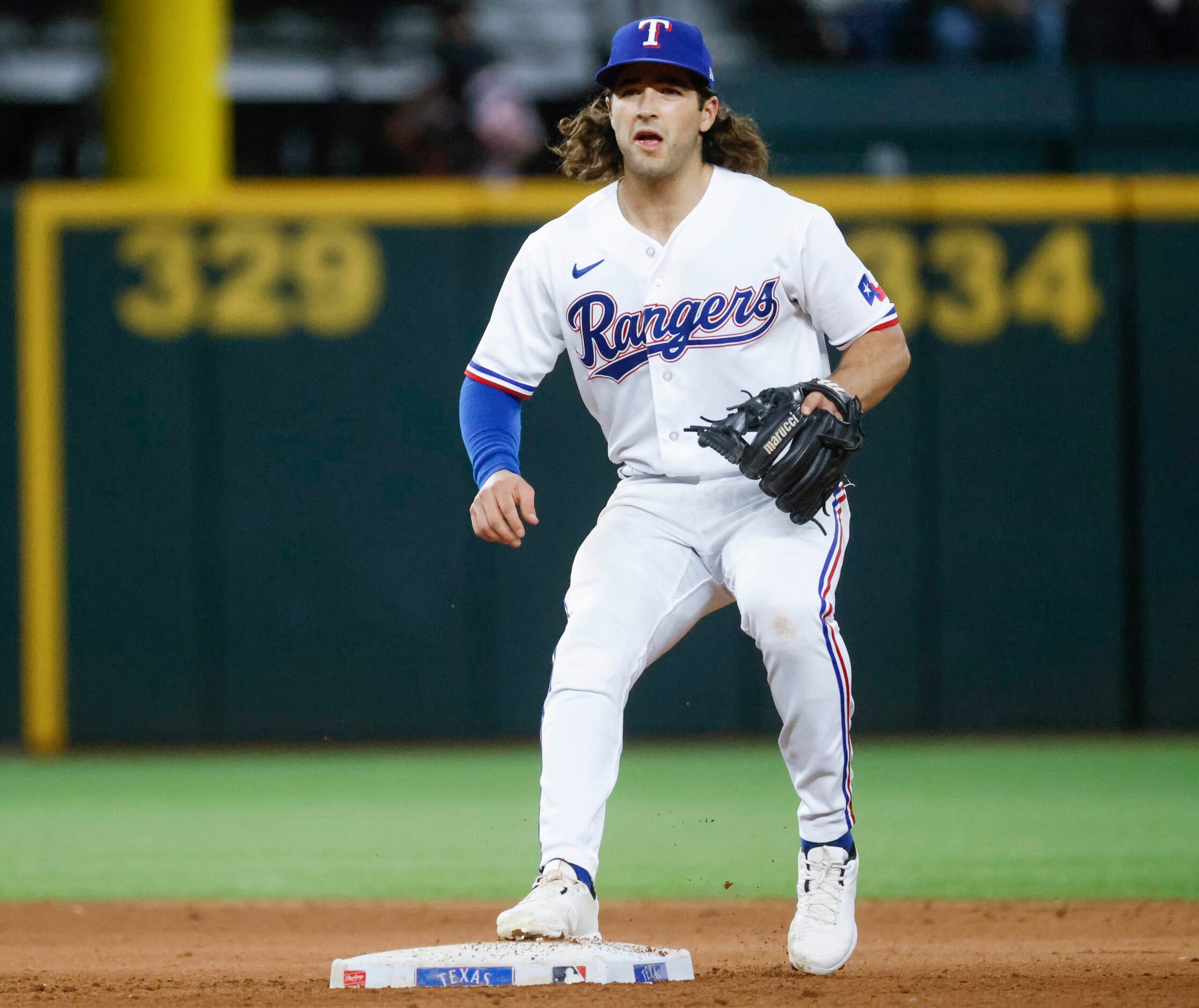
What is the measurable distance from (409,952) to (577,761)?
1.56 feet

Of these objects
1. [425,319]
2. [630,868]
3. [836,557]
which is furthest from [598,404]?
[425,319]

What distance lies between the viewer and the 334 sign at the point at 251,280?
30.2ft

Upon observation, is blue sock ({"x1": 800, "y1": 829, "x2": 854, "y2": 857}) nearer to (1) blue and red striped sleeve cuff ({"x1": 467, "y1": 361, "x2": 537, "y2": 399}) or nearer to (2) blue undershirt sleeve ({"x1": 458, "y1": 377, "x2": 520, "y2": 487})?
(2) blue undershirt sleeve ({"x1": 458, "y1": 377, "x2": 520, "y2": 487})

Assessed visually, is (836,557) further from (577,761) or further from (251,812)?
(251,812)

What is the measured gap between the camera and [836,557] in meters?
3.71

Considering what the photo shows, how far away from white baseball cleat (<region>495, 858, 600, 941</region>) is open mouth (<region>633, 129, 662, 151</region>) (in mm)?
1427

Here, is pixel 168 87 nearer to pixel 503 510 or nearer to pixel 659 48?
pixel 659 48

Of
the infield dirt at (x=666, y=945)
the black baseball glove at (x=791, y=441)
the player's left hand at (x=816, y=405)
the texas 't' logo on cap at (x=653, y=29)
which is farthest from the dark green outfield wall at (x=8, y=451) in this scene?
the player's left hand at (x=816, y=405)

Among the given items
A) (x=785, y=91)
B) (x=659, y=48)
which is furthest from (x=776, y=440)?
(x=785, y=91)

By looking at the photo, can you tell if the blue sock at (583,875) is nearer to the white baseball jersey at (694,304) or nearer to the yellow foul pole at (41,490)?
the white baseball jersey at (694,304)

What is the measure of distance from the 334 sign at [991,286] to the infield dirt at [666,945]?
Result: 192 inches

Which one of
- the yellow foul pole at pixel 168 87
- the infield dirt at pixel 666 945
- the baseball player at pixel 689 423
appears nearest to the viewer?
the infield dirt at pixel 666 945

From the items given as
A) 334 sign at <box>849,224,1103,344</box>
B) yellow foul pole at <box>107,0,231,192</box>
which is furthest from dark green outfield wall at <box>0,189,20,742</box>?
334 sign at <box>849,224,1103,344</box>

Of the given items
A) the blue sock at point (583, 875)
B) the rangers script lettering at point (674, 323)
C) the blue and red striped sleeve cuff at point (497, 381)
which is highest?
the rangers script lettering at point (674, 323)
